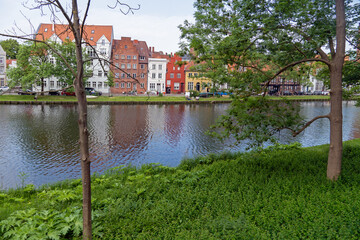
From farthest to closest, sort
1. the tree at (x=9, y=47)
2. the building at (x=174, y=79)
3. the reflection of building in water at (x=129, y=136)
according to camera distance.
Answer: the tree at (x=9, y=47) → the building at (x=174, y=79) → the reflection of building in water at (x=129, y=136)

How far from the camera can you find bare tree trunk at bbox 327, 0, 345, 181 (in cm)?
636

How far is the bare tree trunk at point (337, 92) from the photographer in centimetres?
636

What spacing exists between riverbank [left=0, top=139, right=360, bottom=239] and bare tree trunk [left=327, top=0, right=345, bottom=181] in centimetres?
54

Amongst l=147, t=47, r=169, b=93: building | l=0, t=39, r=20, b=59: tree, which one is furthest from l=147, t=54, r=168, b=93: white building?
l=0, t=39, r=20, b=59: tree

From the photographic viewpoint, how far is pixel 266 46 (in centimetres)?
733

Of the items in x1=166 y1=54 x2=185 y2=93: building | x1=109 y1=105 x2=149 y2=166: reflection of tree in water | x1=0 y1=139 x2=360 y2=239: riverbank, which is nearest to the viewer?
x1=0 y1=139 x2=360 y2=239: riverbank

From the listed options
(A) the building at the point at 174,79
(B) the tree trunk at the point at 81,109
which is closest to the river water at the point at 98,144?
(B) the tree trunk at the point at 81,109

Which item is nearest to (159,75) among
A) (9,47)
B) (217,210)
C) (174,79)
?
(174,79)

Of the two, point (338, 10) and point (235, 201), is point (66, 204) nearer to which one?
point (235, 201)

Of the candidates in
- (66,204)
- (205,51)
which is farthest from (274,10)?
(66,204)

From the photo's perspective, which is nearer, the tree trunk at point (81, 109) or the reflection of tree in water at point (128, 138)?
the tree trunk at point (81, 109)

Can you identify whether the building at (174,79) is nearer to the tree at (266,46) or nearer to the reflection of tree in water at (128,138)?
the reflection of tree in water at (128,138)

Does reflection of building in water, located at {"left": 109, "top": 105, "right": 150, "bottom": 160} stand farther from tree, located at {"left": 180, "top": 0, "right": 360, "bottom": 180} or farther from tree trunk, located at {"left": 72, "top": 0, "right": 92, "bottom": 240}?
tree trunk, located at {"left": 72, "top": 0, "right": 92, "bottom": 240}

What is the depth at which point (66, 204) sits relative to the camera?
247 inches
